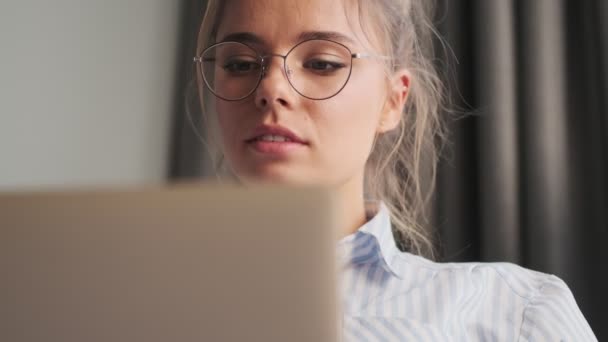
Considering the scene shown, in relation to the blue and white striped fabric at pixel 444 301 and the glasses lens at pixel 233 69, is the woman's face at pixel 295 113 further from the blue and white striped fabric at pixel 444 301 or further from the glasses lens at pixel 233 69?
the blue and white striped fabric at pixel 444 301

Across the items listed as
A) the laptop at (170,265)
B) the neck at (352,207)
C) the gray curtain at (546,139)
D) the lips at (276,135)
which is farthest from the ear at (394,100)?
the laptop at (170,265)

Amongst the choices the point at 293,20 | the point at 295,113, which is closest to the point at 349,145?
the point at 295,113

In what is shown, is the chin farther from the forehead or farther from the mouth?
the forehead

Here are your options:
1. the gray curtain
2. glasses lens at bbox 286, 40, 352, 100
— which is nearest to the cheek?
glasses lens at bbox 286, 40, 352, 100

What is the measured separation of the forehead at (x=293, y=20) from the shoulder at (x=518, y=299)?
14.8 inches

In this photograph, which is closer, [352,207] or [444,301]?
[444,301]

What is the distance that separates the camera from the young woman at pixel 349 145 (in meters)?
0.84

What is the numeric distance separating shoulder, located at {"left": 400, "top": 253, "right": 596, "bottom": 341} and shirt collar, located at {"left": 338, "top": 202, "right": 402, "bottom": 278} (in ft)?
0.15

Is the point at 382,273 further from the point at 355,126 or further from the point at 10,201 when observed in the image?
the point at 10,201

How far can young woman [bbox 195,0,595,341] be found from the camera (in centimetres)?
84

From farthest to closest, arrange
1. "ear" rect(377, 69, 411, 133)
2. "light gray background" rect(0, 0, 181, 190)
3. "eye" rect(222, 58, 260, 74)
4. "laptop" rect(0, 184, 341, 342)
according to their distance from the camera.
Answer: "light gray background" rect(0, 0, 181, 190) → "ear" rect(377, 69, 411, 133) → "eye" rect(222, 58, 260, 74) → "laptop" rect(0, 184, 341, 342)

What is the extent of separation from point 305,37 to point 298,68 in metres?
0.05

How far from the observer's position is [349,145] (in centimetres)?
90

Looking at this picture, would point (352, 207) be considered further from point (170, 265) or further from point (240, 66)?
point (170, 265)
